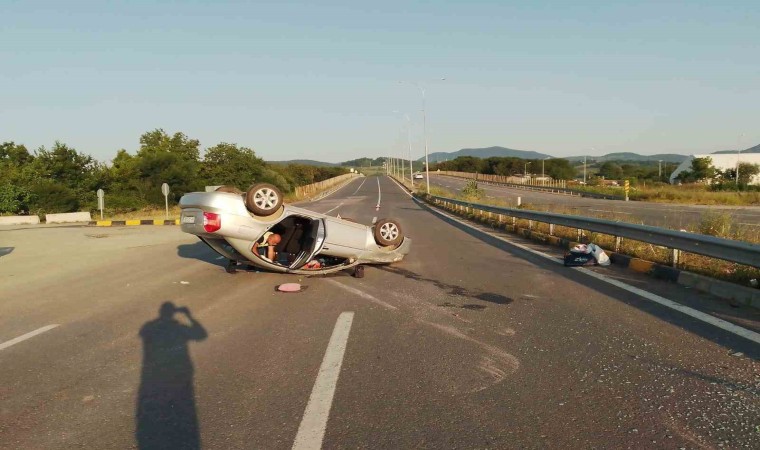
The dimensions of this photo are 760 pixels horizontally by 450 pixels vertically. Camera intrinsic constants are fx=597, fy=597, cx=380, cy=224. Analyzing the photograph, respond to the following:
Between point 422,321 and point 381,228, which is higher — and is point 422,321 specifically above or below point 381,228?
below

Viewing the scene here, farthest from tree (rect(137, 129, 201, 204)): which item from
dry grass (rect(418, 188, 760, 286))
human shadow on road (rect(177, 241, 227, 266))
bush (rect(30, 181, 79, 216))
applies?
dry grass (rect(418, 188, 760, 286))

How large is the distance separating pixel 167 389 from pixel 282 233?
20.3 ft

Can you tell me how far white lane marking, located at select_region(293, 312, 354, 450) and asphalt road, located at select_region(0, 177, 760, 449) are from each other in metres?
0.02

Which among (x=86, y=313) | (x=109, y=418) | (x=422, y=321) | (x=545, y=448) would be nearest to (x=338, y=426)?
(x=545, y=448)

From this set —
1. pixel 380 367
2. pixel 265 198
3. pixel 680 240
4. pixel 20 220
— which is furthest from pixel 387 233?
pixel 20 220

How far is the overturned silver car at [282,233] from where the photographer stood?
9.25m

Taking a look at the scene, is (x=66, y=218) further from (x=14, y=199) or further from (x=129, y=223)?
(x=129, y=223)

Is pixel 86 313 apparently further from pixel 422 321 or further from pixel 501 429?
pixel 501 429

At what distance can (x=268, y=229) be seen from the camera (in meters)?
9.52

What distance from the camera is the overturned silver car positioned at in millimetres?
9250

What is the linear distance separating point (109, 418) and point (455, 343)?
3.30m

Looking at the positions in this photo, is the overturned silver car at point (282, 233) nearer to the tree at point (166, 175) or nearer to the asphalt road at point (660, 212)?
the asphalt road at point (660, 212)

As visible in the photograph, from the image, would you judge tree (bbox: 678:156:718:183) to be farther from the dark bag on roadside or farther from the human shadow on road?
the human shadow on road

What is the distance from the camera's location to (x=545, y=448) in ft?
12.1
